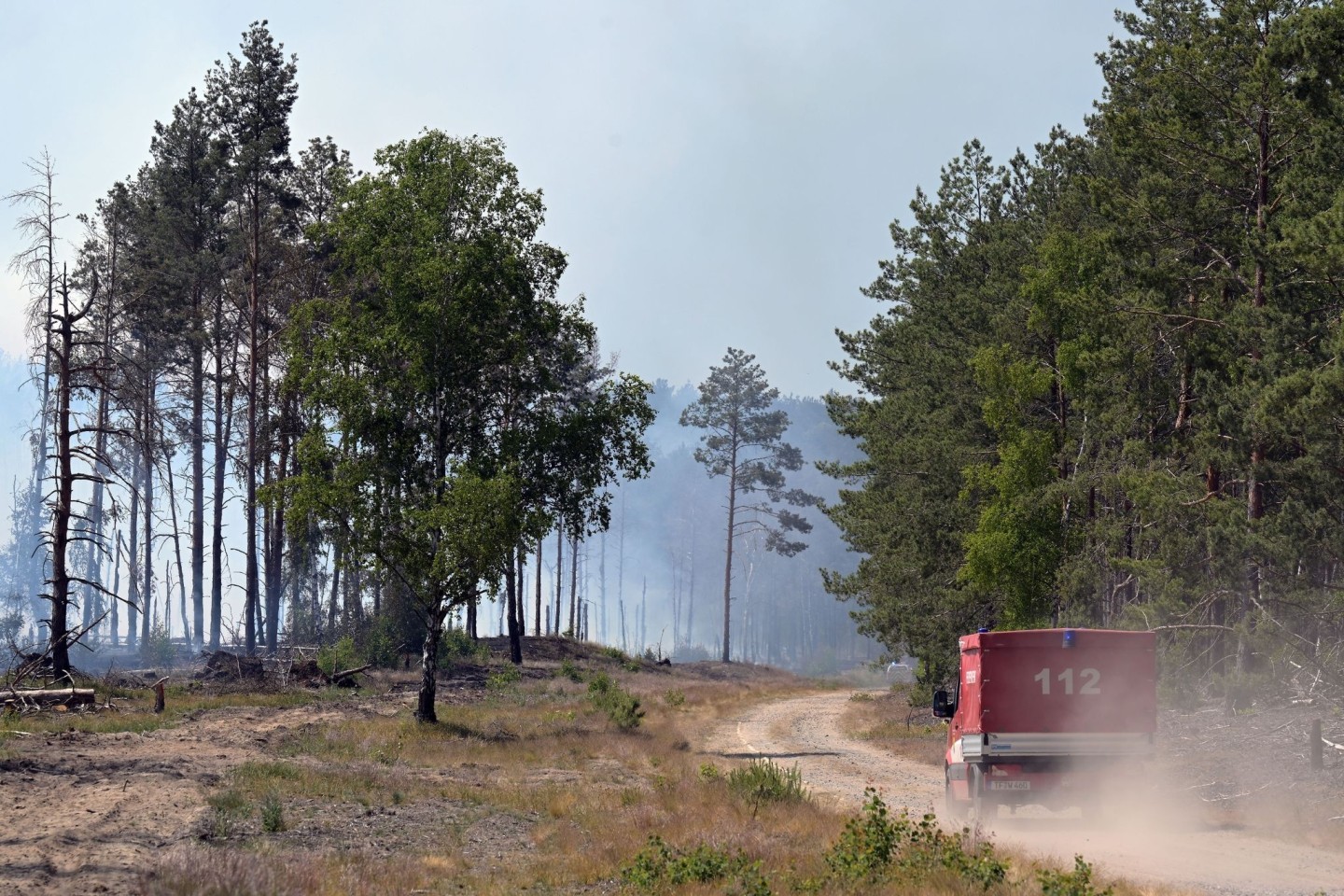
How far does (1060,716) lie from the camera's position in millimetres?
16531

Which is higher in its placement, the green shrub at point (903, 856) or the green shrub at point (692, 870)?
the green shrub at point (903, 856)

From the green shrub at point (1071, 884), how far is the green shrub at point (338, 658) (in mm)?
31797

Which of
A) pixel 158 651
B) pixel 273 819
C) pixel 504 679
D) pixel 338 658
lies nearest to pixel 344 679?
pixel 338 658

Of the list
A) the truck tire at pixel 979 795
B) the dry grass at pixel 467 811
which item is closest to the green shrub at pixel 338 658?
the dry grass at pixel 467 811

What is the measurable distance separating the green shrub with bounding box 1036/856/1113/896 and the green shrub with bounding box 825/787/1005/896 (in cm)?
46

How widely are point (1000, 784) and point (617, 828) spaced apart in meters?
5.24

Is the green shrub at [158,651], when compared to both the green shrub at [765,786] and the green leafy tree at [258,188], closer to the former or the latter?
the green leafy tree at [258,188]

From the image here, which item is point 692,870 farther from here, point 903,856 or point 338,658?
Result: point 338,658

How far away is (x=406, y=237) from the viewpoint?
29.2 metres

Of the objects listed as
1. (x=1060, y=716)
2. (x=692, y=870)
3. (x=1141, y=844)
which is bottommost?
(x=1141, y=844)

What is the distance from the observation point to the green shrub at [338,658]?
131 ft

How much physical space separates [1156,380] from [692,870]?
20.7 metres

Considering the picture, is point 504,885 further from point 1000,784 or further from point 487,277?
point 487,277

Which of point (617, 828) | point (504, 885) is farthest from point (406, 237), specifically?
point (504, 885)
